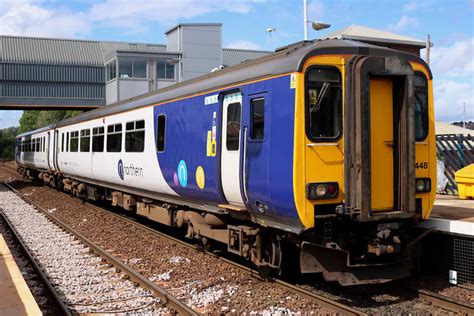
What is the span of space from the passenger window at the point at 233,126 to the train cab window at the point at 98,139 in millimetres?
7650

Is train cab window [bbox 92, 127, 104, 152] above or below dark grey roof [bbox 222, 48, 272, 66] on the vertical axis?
below

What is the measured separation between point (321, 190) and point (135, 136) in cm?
665

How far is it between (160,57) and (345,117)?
104 ft

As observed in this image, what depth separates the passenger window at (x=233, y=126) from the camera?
7.33 meters

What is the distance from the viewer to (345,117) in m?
6.13

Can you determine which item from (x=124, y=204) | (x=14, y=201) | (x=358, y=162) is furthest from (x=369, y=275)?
(x=14, y=201)

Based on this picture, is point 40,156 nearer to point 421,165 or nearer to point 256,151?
point 256,151

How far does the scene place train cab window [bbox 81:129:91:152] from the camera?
1588cm

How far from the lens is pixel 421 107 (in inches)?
280

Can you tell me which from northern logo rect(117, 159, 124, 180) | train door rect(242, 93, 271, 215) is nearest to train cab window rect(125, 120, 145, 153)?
northern logo rect(117, 159, 124, 180)

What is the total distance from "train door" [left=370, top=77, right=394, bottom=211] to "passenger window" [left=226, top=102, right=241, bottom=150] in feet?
6.36

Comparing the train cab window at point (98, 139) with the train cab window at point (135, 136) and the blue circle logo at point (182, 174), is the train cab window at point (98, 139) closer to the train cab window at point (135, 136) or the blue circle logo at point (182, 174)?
the train cab window at point (135, 136)

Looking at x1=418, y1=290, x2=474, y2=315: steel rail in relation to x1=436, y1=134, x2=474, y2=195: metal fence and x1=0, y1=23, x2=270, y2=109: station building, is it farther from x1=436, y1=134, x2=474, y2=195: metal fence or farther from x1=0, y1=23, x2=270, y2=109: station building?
x1=0, y1=23, x2=270, y2=109: station building

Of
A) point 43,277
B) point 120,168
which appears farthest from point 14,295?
point 120,168
